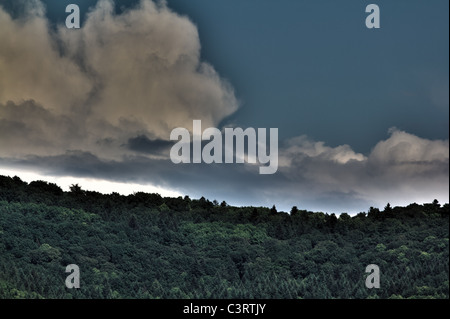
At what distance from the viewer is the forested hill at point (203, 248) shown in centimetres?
9094

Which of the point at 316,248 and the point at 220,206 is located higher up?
the point at 220,206

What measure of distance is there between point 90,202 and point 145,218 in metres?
12.5

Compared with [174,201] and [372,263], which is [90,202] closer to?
[174,201]

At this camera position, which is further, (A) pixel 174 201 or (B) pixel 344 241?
(A) pixel 174 201

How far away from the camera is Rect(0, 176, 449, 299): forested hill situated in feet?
298

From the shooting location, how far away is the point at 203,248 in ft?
362

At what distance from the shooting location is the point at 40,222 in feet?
360

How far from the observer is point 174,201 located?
127438 mm
